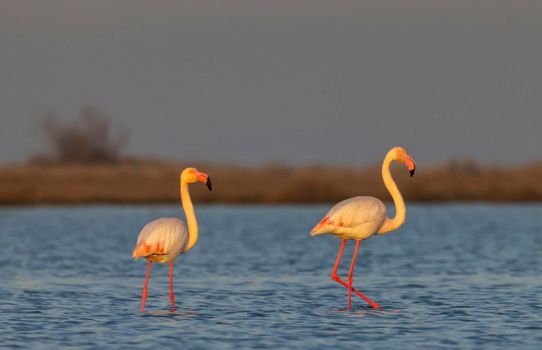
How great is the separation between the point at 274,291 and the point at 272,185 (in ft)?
98.1

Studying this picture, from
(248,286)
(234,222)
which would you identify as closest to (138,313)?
(248,286)

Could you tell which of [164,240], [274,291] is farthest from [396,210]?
[164,240]

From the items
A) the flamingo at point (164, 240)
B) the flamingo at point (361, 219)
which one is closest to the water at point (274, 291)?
the flamingo at point (164, 240)

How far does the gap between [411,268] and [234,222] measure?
1555 cm

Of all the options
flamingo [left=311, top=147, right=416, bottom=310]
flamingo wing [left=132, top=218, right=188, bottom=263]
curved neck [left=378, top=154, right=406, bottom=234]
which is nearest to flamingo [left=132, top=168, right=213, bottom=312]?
flamingo wing [left=132, top=218, right=188, bottom=263]

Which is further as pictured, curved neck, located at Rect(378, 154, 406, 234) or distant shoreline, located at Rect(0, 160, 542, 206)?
distant shoreline, located at Rect(0, 160, 542, 206)

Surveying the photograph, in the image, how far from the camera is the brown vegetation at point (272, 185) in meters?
44.3

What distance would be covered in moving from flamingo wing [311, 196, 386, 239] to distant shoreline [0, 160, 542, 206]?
27.7 m

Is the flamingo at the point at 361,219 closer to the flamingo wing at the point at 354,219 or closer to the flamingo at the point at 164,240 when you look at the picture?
the flamingo wing at the point at 354,219

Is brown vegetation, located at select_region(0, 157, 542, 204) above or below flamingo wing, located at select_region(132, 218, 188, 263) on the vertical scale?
above

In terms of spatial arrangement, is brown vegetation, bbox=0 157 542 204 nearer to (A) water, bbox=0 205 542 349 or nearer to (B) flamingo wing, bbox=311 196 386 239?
(A) water, bbox=0 205 542 349

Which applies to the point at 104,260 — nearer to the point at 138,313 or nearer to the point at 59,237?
the point at 59,237

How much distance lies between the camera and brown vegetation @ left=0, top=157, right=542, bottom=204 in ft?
145

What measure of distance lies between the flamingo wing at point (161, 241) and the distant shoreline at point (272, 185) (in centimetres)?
2866
